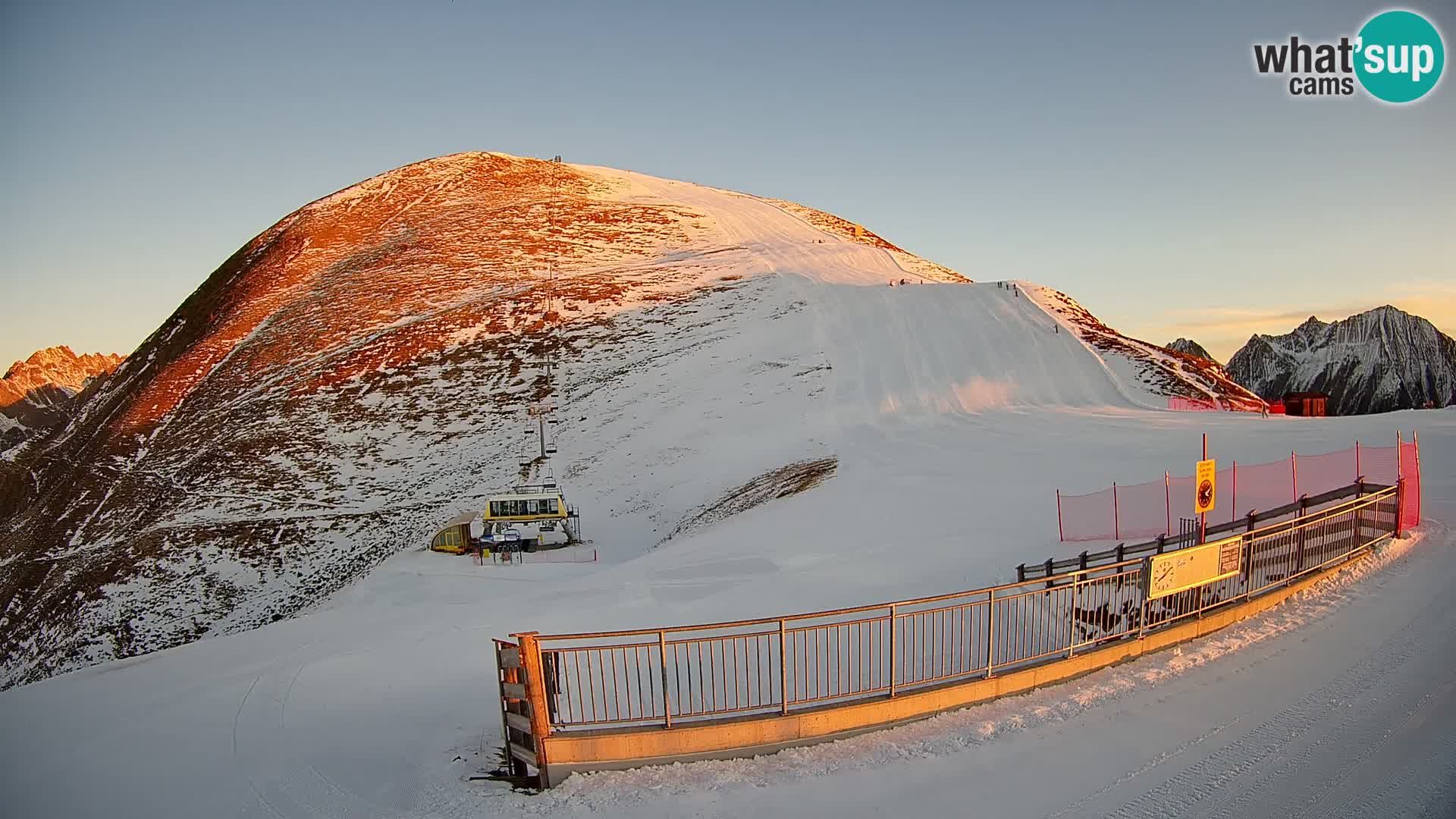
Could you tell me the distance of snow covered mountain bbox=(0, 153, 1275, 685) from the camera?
36.7 m

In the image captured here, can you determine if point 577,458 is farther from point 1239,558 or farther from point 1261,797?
point 1261,797

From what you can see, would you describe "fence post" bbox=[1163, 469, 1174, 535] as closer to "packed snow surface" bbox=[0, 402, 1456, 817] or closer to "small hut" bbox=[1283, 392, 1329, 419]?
"packed snow surface" bbox=[0, 402, 1456, 817]

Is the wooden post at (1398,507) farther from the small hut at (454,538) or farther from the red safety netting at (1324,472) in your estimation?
the small hut at (454,538)

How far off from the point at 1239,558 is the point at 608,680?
9740 mm

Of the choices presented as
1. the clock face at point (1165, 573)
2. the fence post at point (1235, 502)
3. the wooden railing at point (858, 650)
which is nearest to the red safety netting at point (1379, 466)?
the fence post at point (1235, 502)

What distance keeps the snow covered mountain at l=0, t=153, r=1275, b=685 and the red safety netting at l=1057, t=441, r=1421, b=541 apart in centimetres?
649

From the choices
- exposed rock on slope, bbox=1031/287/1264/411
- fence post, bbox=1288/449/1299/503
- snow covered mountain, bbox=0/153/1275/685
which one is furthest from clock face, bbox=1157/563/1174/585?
exposed rock on slope, bbox=1031/287/1264/411

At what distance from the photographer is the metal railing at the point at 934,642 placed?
10086 millimetres

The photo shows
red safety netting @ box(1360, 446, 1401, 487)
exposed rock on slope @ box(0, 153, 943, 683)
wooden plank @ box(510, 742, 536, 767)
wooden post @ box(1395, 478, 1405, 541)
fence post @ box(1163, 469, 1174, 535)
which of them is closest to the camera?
wooden plank @ box(510, 742, 536, 767)

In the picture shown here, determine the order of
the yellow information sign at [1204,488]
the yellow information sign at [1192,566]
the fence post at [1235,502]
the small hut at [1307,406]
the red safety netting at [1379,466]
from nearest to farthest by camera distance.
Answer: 1. the yellow information sign at [1192,566]
2. the yellow information sign at [1204,488]
3. the fence post at [1235,502]
4. the red safety netting at [1379,466]
5. the small hut at [1307,406]

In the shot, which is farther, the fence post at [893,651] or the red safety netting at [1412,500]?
the red safety netting at [1412,500]

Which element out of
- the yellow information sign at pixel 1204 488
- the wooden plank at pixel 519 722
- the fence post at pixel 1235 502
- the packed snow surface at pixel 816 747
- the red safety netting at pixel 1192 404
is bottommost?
the packed snow surface at pixel 816 747

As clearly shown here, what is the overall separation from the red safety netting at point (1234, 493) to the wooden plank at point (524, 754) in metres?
14.8

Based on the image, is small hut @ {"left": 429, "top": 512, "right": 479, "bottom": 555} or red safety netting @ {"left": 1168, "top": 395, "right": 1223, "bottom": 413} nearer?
small hut @ {"left": 429, "top": 512, "right": 479, "bottom": 555}
